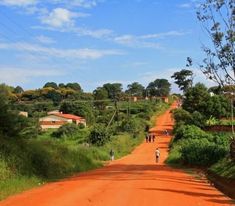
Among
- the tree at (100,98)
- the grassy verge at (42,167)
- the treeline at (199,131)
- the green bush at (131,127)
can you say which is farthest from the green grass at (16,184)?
the tree at (100,98)

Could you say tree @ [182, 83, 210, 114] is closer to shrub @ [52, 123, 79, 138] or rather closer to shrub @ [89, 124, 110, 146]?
shrub @ [52, 123, 79, 138]

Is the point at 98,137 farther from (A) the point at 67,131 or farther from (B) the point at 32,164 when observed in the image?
(B) the point at 32,164

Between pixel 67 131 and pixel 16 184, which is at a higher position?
pixel 67 131

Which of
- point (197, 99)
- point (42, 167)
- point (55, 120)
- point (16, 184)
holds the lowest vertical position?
point (16, 184)

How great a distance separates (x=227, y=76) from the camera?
35188mm

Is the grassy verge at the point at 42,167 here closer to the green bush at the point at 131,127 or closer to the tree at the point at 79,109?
the green bush at the point at 131,127

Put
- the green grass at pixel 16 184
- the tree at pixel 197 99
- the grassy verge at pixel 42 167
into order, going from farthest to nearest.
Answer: the tree at pixel 197 99 < the grassy verge at pixel 42 167 < the green grass at pixel 16 184

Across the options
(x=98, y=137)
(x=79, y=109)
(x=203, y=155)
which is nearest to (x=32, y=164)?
(x=203, y=155)

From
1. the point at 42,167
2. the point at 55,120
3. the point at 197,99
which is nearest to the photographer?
the point at 42,167

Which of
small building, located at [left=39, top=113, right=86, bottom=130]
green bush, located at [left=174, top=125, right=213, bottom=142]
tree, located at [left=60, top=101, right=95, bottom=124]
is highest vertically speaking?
tree, located at [left=60, top=101, right=95, bottom=124]

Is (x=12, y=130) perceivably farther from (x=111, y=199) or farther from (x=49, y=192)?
(x=111, y=199)

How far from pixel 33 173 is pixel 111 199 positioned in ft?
35.1

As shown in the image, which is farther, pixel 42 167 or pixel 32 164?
pixel 42 167

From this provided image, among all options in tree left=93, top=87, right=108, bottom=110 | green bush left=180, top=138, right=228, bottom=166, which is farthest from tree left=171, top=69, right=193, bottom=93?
green bush left=180, top=138, right=228, bottom=166
